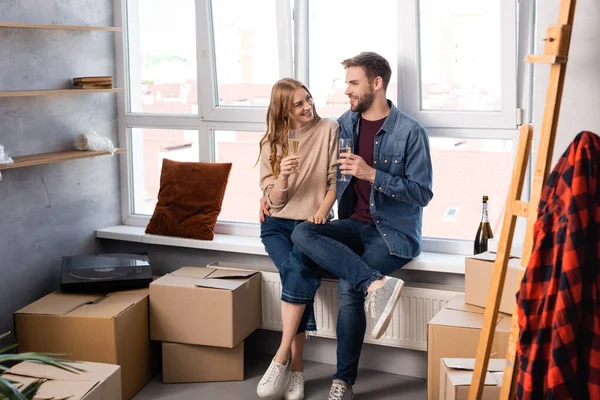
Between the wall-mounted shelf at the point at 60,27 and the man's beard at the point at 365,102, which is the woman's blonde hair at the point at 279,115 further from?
the wall-mounted shelf at the point at 60,27

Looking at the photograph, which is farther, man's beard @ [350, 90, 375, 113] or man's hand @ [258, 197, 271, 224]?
man's hand @ [258, 197, 271, 224]

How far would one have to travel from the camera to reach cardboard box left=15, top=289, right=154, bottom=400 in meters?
3.32

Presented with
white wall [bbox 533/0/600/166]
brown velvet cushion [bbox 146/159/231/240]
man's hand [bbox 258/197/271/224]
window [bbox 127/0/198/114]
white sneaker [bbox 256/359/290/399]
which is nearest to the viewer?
white wall [bbox 533/0/600/166]

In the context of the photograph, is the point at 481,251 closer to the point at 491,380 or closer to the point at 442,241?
the point at 442,241

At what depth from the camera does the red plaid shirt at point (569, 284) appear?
2.00 m

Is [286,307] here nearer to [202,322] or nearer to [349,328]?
[349,328]

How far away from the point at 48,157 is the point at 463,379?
2.15m

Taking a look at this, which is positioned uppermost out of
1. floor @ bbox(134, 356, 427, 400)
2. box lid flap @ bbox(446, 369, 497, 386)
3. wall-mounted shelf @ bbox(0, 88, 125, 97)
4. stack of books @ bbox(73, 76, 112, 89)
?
stack of books @ bbox(73, 76, 112, 89)

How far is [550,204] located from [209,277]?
6.31 ft

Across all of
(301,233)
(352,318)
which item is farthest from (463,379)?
(301,233)

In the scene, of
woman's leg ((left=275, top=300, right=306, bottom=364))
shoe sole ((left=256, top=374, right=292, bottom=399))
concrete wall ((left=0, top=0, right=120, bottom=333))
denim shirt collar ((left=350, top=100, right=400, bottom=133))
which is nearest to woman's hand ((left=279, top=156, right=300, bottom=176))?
denim shirt collar ((left=350, top=100, right=400, bottom=133))

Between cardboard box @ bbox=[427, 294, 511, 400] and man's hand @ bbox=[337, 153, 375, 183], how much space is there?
25.2 inches

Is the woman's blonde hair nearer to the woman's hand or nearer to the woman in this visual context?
the woman

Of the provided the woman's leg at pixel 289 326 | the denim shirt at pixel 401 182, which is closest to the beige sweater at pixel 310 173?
the denim shirt at pixel 401 182
